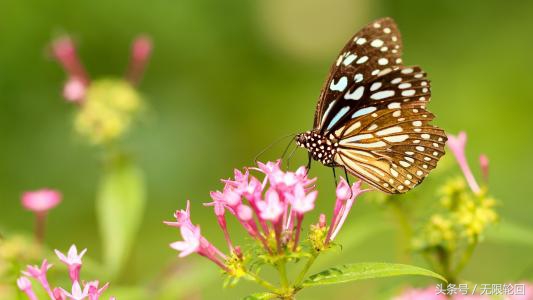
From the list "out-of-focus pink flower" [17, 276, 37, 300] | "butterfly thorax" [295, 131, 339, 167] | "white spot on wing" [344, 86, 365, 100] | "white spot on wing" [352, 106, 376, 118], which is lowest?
"out-of-focus pink flower" [17, 276, 37, 300]

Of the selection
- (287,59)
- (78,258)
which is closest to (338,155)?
(78,258)

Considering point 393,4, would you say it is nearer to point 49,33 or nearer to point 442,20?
point 442,20

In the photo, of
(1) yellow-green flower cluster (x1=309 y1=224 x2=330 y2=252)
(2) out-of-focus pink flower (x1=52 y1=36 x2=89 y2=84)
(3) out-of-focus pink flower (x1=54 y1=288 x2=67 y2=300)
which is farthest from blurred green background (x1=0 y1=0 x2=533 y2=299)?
(3) out-of-focus pink flower (x1=54 y1=288 x2=67 y2=300)

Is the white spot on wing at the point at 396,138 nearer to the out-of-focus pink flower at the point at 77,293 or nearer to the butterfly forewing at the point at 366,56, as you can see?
the butterfly forewing at the point at 366,56

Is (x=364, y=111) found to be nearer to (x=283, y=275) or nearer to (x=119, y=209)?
(x=283, y=275)

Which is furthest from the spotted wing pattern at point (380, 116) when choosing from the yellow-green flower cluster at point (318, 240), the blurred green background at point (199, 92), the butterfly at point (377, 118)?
the blurred green background at point (199, 92)

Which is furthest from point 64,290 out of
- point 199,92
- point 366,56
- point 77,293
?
point 199,92

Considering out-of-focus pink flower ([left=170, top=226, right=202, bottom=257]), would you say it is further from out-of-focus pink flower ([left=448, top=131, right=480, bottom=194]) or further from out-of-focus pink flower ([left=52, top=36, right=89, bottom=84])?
out-of-focus pink flower ([left=52, top=36, right=89, bottom=84])
